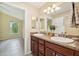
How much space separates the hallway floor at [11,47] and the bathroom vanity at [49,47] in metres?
0.22

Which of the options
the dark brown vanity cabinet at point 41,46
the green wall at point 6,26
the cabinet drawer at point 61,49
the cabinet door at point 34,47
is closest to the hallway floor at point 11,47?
the green wall at point 6,26

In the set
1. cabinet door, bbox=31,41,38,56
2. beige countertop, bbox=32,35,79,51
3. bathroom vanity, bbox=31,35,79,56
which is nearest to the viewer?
beige countertop, bbox=32,35,79,51

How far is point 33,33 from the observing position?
2010 mm

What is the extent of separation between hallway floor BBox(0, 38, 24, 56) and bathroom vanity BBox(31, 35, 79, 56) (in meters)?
0.22

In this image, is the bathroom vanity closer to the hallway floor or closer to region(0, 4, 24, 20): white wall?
the hallway floor

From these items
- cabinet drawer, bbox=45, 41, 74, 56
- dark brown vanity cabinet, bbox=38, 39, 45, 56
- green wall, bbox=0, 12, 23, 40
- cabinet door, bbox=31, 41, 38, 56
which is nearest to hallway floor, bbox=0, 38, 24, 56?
green wall, bbox=0, 12, 23, 40

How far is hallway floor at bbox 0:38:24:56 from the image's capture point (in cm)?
195

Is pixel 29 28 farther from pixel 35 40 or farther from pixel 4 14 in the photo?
pixel 4 14

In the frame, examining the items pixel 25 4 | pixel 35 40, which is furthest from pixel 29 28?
pixel 25 4

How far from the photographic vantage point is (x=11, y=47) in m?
1.96

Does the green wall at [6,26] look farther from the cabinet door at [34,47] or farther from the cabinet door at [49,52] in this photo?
the cabinet door at [49,52]

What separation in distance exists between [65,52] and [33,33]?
2.05ft

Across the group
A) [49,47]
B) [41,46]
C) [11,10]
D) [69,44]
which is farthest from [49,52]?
[11,10]

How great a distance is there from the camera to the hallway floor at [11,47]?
195 centimetres
